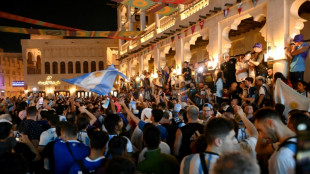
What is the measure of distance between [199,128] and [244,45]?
14.1 m

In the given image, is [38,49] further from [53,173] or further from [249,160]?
[249,160]

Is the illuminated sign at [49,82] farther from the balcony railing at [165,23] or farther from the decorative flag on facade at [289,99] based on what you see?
the decorative flag on facade at [289,99]

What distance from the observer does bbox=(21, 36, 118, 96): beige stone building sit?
41.8 metres

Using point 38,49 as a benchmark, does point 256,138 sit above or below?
below

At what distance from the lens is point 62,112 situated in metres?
8.57

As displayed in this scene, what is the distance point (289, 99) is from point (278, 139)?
16.4ft

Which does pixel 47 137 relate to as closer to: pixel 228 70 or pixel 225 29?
pixel 228 70

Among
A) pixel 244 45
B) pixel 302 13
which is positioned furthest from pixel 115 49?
pixel 302 13

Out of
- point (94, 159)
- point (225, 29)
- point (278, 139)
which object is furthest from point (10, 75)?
point (278, 139)

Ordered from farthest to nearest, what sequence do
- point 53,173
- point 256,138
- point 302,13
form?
1. point 302,13
2. point 53,173
3. point 256,138

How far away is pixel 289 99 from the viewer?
282 inches

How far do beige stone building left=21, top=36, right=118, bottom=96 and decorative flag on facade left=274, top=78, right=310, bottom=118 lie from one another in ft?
119

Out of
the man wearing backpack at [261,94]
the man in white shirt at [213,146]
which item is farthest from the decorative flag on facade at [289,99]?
the man in white shirt at [213,146]

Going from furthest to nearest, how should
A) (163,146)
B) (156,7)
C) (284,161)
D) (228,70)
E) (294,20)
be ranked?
(156,7)
(228,70)
(294,20)
(163,146)
(284,161)
